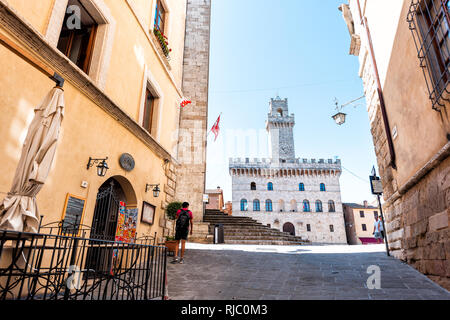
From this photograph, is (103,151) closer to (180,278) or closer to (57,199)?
(57,199)

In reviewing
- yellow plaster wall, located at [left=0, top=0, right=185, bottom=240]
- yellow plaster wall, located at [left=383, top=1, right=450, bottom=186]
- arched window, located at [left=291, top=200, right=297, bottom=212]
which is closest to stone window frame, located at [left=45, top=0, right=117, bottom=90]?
yellow plaster wall, located at [left=0, top=0, right=185, bottom=240]

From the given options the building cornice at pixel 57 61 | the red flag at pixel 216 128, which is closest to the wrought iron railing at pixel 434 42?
the building cornice at pixel 57 61

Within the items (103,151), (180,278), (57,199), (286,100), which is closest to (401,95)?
(180,278)

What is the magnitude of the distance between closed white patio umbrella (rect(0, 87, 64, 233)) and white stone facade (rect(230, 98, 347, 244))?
126 feet

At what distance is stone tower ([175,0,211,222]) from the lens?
13.5 meters

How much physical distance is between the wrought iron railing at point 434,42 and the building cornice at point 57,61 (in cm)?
606

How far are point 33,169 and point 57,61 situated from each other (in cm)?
233

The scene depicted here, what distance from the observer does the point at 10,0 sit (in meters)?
4.29

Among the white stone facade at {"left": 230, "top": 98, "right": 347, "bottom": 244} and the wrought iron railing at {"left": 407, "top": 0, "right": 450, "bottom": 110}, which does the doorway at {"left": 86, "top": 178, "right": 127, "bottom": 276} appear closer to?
the wrought iron railing at {"left": 407, "top": 0, "right": 450, "bottom": 110}

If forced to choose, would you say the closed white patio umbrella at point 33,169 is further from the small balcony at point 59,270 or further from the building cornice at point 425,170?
the building cornice at point 425,170

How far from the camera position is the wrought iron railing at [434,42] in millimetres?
3984

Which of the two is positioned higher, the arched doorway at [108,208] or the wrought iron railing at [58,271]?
the arched doorway at [108,208]

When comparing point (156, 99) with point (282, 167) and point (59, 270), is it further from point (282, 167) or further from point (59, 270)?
point (282, 167)

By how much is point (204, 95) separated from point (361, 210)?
3867 centimetres
